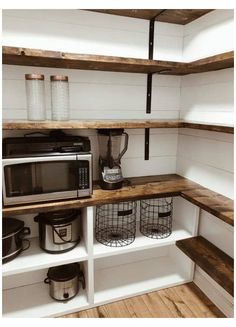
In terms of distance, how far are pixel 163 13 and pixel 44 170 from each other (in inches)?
49.4

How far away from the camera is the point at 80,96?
1.67 metres

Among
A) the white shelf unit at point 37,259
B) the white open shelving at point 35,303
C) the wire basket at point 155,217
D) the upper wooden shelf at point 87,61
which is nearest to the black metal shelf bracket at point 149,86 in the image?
the upper wooden shelf at point 87,61

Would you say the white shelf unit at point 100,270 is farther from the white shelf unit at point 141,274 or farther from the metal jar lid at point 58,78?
the metal jar lid at point 58,78

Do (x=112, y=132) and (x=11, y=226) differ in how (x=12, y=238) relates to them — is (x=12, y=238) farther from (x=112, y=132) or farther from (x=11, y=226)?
(x=112, y=132)

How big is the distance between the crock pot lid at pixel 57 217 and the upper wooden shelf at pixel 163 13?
1.30 metres

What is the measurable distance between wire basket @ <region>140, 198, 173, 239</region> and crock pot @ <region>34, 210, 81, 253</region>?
22.3 inches

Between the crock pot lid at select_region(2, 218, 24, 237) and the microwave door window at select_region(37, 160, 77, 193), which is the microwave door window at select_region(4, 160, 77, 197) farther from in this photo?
the crock pot lid at select_region(2, 218, 24, 237)

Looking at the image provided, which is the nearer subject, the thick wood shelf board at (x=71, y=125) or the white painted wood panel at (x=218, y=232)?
the thick wood shelf board at (x=71, y=125)

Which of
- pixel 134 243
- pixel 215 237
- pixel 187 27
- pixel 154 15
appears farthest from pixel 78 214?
pixel 187 27

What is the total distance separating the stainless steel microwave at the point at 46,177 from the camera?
1.27 metres

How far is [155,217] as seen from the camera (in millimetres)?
2043

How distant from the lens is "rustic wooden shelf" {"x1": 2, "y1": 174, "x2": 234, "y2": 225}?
132 cm

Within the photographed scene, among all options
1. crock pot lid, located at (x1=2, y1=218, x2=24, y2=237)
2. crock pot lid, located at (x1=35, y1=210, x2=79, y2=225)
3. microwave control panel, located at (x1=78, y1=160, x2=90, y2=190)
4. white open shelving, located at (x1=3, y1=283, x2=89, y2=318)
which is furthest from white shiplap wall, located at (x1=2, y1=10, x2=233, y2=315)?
white open shelving, located at (x1=3, y1=283, x2=89, y2=318)

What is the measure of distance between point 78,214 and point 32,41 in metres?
1.11
